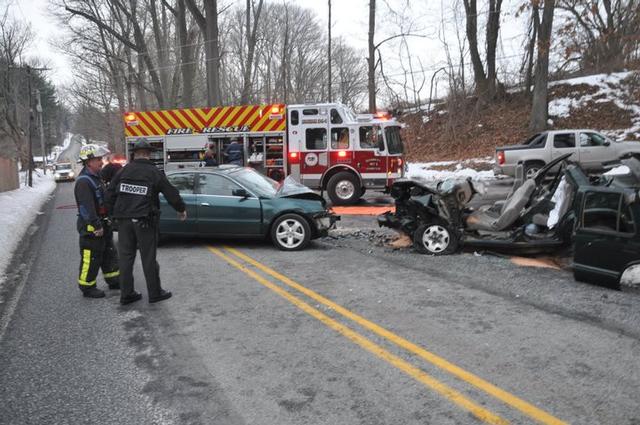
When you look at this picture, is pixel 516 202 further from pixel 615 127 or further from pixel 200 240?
pixel 615 127

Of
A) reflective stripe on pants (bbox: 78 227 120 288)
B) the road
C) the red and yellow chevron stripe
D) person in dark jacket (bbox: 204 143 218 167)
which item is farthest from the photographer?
the red and yellow chevron stripe

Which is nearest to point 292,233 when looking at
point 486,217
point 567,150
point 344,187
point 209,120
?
point 486,217

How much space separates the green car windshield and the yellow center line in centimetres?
259

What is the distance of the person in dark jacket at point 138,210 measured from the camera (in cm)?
526

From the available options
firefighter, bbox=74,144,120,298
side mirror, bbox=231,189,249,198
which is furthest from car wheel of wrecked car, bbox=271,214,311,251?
firefighter, bbox=74,144,120,298

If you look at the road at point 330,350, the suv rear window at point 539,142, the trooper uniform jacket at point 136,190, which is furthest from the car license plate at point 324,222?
the suv rear window at point 539,142

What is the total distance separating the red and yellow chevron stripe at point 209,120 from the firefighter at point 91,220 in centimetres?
834

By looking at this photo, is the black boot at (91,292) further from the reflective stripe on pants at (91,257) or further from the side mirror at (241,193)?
the side mirror at (241,193)

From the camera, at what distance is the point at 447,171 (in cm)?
2184

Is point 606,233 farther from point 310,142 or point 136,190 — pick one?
point 310,142

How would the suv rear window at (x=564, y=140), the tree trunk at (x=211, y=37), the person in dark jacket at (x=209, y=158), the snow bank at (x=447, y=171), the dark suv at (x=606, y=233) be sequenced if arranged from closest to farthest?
1. the dark suv at (x=606, y=233)
2. the person in dark jacket at (x=209, y=158)
3. the suv rear window at (x=564, y=140)
4. the snow bank at (x=447, y=171)
5. the tree trunk at (x=211, y=37)

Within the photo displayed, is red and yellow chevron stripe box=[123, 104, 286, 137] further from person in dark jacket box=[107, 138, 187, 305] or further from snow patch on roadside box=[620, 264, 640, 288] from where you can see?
snow patch on roadside box=[620, 264, 640, 288]

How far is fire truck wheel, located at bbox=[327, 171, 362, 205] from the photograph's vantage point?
44.7 feet

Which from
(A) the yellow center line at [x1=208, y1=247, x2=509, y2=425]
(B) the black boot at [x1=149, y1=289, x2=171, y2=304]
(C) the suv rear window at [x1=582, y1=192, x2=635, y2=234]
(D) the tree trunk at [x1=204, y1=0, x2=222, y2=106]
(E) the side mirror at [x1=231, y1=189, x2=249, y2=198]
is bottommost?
(A) the yellow center line at [x1=208, y1=247, x2=509, y2=425]
